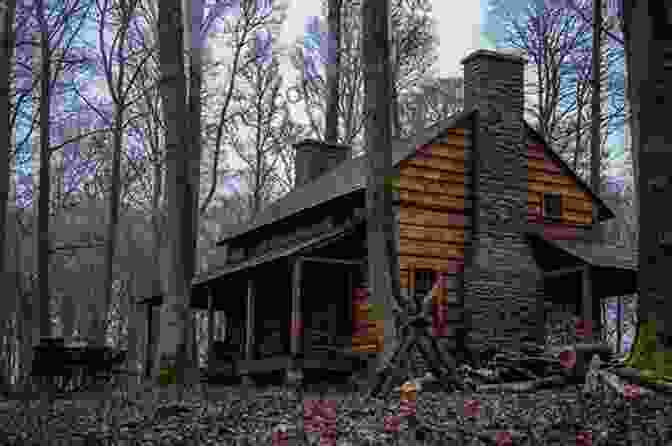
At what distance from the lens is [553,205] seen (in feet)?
67.3

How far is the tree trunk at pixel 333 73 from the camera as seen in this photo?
Result: 25.2m

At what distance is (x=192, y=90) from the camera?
70.5 feet

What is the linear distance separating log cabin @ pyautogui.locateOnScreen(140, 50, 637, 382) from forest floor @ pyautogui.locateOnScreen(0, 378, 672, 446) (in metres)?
7.87

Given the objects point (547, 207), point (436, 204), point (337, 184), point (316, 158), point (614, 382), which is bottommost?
A: point (614, 382)

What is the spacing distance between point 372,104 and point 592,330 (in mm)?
8296

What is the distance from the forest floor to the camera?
7.38 metres

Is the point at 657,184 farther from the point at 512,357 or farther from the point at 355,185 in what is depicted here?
the point at 355,185

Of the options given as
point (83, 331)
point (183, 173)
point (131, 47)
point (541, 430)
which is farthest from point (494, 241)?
point (83, 331)

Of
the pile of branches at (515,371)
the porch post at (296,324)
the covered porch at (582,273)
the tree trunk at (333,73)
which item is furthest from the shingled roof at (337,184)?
the pile of branches at (515,371)

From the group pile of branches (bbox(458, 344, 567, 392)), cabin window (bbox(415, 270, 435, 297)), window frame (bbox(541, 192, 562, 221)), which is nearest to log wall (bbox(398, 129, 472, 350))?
cabin window (bbox(415, 270, 435, 297))

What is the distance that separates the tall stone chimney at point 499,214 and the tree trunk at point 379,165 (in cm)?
510

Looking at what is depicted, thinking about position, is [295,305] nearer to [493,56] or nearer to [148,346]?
[493,56]

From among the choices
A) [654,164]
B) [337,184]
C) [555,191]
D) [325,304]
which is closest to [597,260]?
[555,191]

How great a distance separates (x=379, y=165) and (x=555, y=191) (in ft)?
25.9
